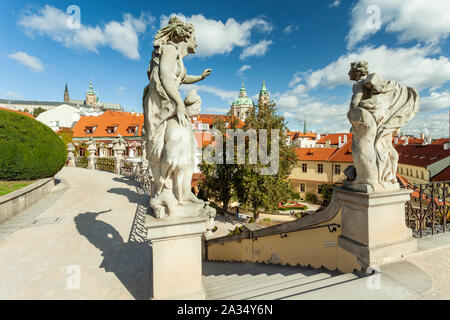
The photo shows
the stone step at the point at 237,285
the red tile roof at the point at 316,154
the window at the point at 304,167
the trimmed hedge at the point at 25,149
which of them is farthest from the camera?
the window at the point at 304,167

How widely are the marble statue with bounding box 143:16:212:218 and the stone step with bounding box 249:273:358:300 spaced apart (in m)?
1.21

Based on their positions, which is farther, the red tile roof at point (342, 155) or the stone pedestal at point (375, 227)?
the red tile roof at point (342, 155)

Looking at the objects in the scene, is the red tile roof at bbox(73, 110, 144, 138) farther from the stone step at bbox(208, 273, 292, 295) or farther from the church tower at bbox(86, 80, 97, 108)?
the church tower at bbox(86, 80, 97, 108)

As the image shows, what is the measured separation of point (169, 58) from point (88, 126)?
40.6 meters

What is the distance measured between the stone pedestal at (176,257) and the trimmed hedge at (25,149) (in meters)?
8.74

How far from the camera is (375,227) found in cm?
271

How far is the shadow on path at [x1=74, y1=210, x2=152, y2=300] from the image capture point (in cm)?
323

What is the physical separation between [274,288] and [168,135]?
238 centimetres

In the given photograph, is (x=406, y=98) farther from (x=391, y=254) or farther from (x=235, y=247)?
(x=235, y=247)

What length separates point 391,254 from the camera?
279cm

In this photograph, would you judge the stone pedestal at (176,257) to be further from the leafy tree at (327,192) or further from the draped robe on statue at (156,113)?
the leafy tree at (327,192)

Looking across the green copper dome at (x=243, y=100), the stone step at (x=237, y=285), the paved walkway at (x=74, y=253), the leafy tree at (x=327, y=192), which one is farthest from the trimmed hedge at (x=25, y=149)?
the green copper dome at (x=243, y=100)

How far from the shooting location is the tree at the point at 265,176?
570 inches

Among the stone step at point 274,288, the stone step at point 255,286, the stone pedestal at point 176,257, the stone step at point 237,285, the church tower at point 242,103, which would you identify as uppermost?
the church tower at point 242,103
